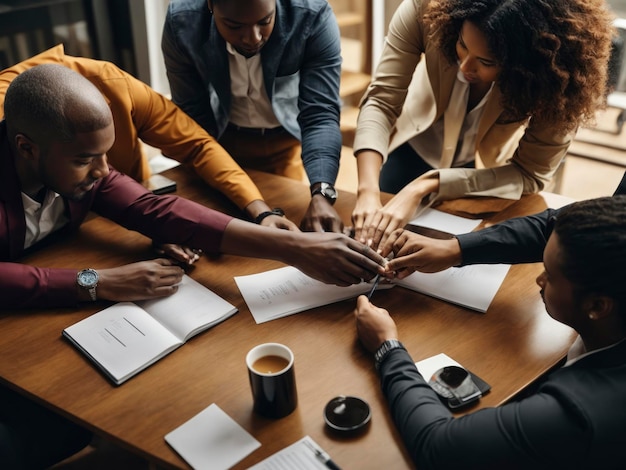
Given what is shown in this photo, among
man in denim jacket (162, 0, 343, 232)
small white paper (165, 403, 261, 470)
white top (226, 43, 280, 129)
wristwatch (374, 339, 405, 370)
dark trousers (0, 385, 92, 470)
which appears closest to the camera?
small white paper (165, 403, 261, 470)

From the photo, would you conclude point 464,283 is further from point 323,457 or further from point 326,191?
point 323,457

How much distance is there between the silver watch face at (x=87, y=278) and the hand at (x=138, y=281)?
1 cm

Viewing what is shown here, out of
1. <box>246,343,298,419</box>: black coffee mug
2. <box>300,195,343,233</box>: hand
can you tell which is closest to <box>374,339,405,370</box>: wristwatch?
<box>246,343,298,419</box>: black coffee mug

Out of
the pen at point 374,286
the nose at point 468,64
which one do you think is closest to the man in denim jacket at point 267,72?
the pen at point 374,286

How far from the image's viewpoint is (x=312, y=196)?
1733 mm

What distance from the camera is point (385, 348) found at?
3.82 feet

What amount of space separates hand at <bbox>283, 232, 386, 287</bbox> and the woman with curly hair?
12cm

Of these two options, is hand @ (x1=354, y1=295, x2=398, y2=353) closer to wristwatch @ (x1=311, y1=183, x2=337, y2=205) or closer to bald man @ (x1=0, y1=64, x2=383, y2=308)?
bald man @ (x1=0, y1=64, x2=383, y2=308)

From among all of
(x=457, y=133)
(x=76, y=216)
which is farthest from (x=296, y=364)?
(x=457, y=133)

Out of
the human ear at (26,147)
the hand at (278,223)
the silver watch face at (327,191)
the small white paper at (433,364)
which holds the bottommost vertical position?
the small white paper at (433,364)

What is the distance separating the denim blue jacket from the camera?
75.5 inches

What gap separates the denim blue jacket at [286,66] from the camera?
6.30ft

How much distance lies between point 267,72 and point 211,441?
1.31 meters

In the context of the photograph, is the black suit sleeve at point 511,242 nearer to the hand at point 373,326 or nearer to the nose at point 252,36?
the hand at point 373,326
